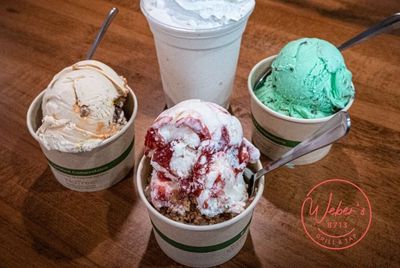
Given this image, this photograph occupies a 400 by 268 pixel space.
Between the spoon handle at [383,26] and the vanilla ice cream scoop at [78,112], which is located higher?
the spoon handle at [383,26]

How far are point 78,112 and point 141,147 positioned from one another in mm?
230

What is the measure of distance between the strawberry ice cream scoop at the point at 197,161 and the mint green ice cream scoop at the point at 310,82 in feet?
0.85

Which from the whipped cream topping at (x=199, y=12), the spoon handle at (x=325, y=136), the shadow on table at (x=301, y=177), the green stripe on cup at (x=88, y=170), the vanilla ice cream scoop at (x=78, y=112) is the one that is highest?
the whipped cream topping at (x=199, y=12)

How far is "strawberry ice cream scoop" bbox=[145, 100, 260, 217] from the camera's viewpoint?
716mm

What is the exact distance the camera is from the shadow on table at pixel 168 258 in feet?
2.66

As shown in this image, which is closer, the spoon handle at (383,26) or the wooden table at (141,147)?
the wooden table at (141,147)

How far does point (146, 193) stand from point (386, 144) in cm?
→ 64

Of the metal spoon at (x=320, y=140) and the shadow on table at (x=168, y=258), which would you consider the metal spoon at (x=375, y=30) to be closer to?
the metal spoon at (x=320, y=140)

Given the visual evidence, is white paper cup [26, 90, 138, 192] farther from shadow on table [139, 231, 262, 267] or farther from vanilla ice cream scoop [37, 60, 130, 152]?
shadow on table [139, 231, 262, 267]

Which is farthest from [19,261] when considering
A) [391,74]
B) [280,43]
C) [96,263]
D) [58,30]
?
[391,74]

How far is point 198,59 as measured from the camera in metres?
0.97

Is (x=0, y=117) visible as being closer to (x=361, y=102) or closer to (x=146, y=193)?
(x=146, y=193)

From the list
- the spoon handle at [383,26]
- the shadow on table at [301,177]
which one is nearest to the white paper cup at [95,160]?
the shadow on table at [301,177]

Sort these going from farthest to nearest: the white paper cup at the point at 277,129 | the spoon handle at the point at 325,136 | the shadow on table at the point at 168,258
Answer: the white paper cup at the point at 277,129 < the shadow on table at the point at 168,258 < the spoon handle at the point at 325,136
